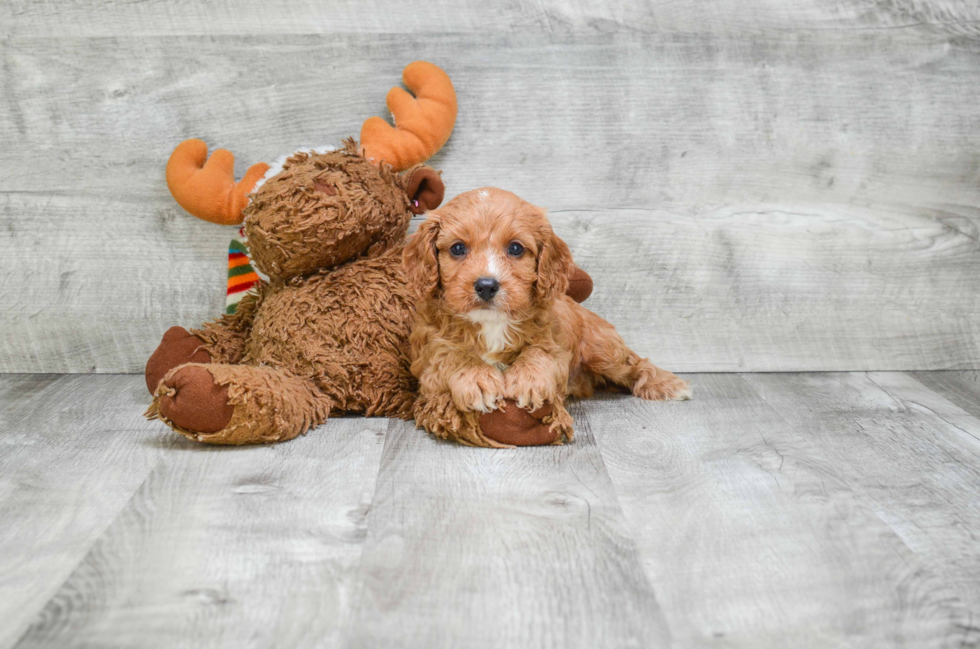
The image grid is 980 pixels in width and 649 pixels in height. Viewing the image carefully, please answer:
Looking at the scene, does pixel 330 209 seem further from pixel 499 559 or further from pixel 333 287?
pixel 499 559

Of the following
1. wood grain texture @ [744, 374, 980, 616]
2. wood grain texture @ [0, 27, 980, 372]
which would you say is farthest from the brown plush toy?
wood grain texture @ [744, 374, 980, 616]

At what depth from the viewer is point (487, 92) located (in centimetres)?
213

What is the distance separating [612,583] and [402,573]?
0.97 feet

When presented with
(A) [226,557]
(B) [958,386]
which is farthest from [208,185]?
(B) [958,386]

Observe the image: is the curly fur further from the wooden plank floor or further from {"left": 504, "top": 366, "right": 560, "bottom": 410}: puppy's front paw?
Result: {"left": 504, "top": 366, "right": 560, "bottom": 410}: puppy's front paw

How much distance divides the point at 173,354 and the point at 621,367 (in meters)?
1.05

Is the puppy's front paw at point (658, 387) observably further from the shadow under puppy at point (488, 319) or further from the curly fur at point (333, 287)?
the curly fur at point (333, 287)

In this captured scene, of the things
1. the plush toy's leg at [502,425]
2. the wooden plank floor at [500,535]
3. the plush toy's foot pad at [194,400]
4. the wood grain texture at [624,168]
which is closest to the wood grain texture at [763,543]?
the wooden plank floor at [500,535]

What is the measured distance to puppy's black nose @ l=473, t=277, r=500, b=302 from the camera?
58.7 inches

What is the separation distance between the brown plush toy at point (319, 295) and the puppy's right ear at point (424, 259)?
22 cm

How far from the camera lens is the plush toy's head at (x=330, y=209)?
5.65ft

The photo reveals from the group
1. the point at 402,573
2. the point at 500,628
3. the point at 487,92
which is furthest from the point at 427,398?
the point at 487,92

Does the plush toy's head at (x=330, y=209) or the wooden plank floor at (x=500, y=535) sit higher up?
the plush toy's head at (x=330, y=209)

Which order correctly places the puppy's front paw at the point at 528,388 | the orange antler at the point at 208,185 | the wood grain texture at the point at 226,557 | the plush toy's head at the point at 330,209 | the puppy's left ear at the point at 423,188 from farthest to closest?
the orange antler at the point at 208,185 → the puppy's left ear at the point at 423,188 → the plush toy's head at the point at 330,209 → the puppy's front paw at the point at 528,388 → the wood grain texture at the point at 226,557
